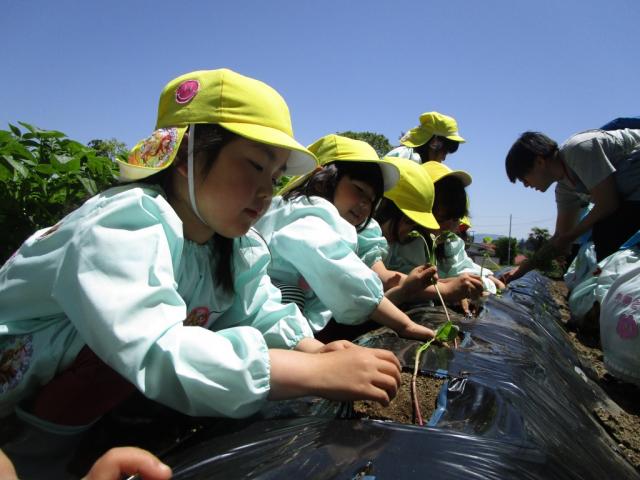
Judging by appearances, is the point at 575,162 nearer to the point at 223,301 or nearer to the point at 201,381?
the point at 223,301

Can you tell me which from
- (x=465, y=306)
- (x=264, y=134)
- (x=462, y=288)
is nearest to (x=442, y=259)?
(x=465, y=306)

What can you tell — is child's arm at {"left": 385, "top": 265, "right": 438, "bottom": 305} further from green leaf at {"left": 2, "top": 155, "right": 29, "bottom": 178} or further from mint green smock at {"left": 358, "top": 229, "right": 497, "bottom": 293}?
green leaf at {"left": 2, "top": 155, "right": 29, "bottom": 178}

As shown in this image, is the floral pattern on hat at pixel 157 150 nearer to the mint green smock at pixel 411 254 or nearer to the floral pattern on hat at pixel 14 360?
the floral pattern on hat at pixel 14 360

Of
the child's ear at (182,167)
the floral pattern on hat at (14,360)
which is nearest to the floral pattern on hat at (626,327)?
the child's ear at (182,167)

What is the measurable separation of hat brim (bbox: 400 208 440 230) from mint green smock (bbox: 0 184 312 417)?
163 cm

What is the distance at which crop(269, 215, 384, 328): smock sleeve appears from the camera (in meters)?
1.63

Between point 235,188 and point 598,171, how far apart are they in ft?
9.23

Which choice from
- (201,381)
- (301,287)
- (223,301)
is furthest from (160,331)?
(301,287)

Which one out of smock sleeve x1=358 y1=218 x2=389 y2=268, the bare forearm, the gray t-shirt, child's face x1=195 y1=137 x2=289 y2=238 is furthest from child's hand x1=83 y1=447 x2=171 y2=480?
the gray t-shirt

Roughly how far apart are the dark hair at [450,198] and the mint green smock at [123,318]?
232cm

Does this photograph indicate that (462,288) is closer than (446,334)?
No

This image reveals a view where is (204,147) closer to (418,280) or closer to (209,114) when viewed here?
(209,114)

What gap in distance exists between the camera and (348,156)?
2.13 metres

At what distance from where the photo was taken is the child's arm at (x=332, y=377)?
0.85 m
